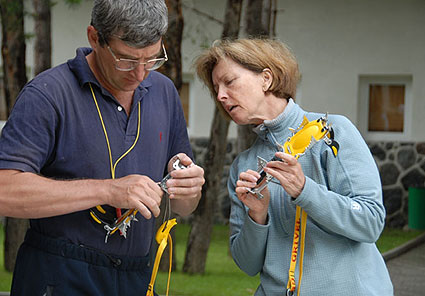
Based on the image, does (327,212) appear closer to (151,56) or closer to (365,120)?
(151,56)

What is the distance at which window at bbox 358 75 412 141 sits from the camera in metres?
9.37

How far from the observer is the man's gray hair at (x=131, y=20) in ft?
6.39

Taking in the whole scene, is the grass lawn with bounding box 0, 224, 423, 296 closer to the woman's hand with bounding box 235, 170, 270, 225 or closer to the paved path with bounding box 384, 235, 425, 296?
the paved path with bounding box 384, 235, 425, 296

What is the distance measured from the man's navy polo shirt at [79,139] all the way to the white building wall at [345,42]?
682cm

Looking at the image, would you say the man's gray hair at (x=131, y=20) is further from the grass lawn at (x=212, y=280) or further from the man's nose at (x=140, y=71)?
the grass lawn at (x=212, y=280)

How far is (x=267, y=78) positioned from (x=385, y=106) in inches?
301

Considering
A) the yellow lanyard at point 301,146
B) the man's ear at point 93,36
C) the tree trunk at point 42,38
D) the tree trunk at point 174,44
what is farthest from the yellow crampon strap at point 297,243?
the tree trunk at point 42,38

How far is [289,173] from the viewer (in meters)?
1.91

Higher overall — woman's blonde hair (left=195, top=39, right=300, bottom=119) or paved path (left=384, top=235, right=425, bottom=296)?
woman's blonde hair (left=195, top=39, right=300, bottom=119)

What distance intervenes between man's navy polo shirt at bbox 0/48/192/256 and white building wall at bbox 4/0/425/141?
22.4ft

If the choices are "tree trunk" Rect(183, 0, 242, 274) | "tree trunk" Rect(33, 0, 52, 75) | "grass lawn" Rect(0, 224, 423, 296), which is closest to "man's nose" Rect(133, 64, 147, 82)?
"grass lawn" Rect(0, 224, 423, 296)

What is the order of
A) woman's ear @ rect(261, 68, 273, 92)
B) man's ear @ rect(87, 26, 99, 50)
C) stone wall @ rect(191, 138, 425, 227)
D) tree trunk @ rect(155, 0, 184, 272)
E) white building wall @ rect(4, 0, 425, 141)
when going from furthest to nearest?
1. stone wall @ rect(191, 138, 425, 227)
2. white building wall @ rect(4, 0, 425, 141)
3. tree trunk @ rect(155, 0, 184, 272)
4. woman's ear @ rect(261, 68, 273, 92)
5. man's ear @ rect(87, 26, 99, 50)

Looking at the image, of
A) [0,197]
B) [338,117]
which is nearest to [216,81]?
[338,117]

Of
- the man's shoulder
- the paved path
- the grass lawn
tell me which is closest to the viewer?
the man's shoulder
